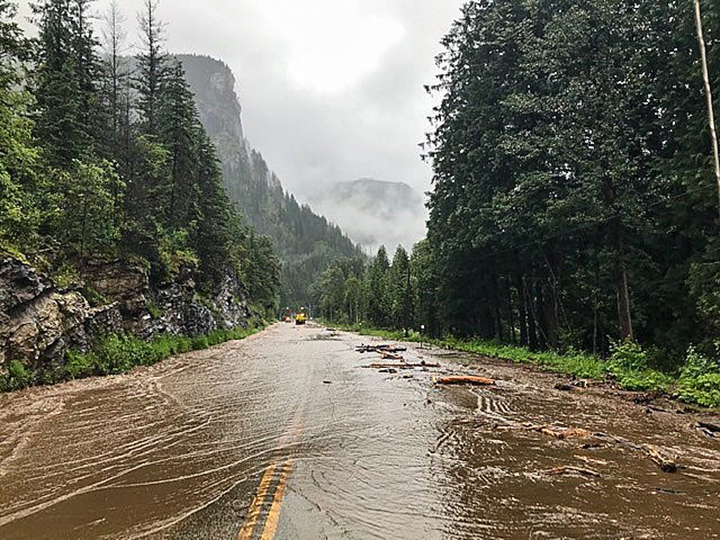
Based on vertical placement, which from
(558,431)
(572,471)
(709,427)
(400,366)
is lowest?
(400,366)

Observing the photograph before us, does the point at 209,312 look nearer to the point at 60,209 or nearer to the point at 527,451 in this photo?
the point at 60,209

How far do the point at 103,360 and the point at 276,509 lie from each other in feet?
51.8

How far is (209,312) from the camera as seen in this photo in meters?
38.5

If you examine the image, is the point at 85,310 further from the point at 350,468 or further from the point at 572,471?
the point at 572,471

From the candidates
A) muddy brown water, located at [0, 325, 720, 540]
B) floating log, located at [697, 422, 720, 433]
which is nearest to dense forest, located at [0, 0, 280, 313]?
muddy brown water, located at [0, 325, 720, 540]

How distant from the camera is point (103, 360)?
58.5 ft

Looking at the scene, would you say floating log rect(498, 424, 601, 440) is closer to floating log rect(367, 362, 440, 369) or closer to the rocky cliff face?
floating log rect(367, 362, 440, 369)

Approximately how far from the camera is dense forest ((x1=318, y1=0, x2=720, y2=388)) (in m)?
14.9

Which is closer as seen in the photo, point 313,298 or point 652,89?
point 652,89

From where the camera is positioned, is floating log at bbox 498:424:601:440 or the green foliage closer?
floating log at bbox 498:424:601:440

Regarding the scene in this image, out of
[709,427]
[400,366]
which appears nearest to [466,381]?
[400,366]

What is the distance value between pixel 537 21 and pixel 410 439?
65.2 feet

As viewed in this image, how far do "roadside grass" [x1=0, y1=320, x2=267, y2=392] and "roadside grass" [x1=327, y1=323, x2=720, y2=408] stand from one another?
16.4 meters

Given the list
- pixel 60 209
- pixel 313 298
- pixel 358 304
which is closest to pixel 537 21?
pixel 60 209
